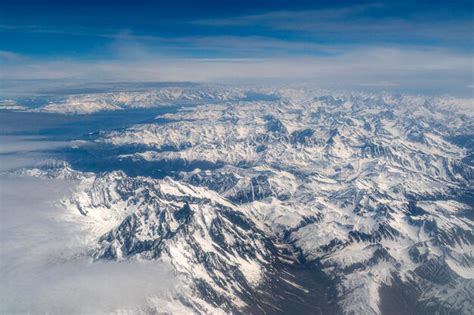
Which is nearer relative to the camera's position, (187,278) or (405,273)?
(187,278)

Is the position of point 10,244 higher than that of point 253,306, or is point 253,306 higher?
point 10,244

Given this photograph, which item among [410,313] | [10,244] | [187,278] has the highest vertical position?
[10,244]

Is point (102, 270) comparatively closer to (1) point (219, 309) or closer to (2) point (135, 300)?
(2) point (135, 300)

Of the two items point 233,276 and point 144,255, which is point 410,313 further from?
point 144,255

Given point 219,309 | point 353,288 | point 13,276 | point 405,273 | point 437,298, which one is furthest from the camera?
point 405,273

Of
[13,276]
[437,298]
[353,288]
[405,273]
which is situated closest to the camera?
[13,276]

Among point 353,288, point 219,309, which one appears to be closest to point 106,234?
point 219,309

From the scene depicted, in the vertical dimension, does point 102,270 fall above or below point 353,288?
above

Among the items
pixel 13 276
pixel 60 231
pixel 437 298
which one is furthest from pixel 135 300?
pixel 437 298

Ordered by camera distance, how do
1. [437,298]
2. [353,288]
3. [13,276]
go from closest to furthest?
[13,276], [437,298], [353,288]
